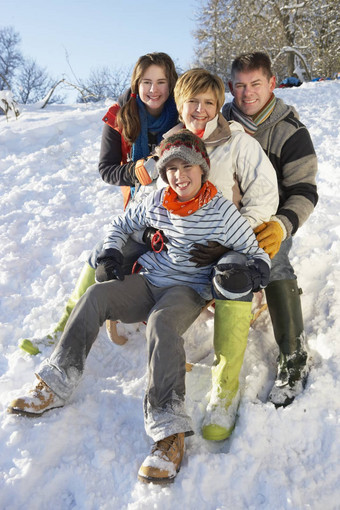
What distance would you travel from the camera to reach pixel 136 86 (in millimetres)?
2924

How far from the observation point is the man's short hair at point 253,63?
8.22 ft

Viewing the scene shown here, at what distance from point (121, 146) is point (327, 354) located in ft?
6.41

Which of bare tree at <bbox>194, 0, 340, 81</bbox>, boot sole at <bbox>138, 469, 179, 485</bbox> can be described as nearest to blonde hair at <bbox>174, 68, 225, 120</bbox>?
boot sole at <bbox>138, 469, 179, 485</bbox>

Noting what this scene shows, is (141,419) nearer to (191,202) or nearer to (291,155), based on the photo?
(191,202)

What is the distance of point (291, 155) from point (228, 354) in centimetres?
124

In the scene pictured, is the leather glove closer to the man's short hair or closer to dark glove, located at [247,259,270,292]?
the man's short hair

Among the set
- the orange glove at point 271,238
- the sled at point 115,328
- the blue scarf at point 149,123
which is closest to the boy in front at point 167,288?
the orange glove at point 271,238

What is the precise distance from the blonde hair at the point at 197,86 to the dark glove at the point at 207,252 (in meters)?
0.78

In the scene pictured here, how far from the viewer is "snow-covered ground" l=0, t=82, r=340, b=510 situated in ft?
5.67

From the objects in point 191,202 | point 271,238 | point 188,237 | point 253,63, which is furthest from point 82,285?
point 253,63

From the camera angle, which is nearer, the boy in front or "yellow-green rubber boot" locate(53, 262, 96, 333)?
the boy in front

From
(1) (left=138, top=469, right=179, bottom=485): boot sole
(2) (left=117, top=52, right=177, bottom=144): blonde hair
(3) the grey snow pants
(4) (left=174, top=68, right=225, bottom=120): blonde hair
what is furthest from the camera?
(2) (left=117, top=52, right=177, bottom=144): blonde hair

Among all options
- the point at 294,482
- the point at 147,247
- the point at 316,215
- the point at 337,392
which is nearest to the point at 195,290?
the point at 147,247

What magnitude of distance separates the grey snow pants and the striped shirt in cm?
7
